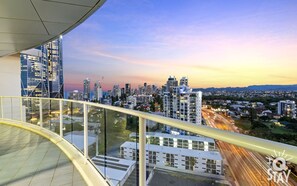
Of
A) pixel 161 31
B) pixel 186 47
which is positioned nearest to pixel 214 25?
pixel 186 47

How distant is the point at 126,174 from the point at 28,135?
4353mm

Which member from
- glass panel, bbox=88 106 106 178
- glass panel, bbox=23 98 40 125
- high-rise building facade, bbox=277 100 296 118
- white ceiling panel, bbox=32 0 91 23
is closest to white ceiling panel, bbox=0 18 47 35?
white ceiling panel, bbox=32 0 91 23

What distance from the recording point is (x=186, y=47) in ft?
49.6

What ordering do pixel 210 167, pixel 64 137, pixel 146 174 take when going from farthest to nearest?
pixel 64 137 < pixel 146 174 < pixel 210 167

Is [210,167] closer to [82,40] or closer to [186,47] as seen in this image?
[186,47]

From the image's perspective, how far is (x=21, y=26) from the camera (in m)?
3.93

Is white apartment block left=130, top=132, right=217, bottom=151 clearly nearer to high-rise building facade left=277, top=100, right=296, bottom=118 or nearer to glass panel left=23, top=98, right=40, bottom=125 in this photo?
high-rise building facade left=277, top=100, right=296, bottom=118

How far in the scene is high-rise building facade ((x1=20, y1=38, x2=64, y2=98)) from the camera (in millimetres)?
9422

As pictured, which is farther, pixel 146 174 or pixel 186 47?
pixel 186 47

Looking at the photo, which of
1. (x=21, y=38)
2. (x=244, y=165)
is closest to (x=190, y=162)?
(x=244, y=165)

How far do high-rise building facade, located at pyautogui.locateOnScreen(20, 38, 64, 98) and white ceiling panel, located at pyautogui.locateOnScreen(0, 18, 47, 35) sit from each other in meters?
5.02

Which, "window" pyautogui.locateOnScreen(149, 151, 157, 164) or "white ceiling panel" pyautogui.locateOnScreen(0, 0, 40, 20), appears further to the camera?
"white ceiling panel" pyautogui.locateOnScreen(0, 0, 40, 20)

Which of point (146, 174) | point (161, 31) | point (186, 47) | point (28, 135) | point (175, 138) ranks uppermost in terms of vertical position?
point (161, 31)

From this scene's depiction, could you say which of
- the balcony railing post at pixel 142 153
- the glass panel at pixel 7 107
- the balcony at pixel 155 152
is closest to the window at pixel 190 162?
the balcony at pixel 155 152
